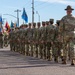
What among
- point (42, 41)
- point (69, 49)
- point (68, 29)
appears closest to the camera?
point (68, 29)

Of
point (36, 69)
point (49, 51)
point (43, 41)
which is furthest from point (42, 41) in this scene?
point (36, 69)

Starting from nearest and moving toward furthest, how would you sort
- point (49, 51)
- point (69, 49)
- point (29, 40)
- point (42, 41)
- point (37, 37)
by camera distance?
point (69, 49)
point (49, 51)
point (42, 41)
point (37, 37)
point (29, 40)

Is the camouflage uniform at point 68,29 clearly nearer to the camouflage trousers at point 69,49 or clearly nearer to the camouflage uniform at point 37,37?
the camouflage trousers at point 69,49

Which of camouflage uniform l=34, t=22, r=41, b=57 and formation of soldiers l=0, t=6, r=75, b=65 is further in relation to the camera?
camouflage uniform l=34, t=22, r=41, b=57

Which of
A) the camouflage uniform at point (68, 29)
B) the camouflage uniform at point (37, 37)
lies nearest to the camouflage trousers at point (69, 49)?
the camouflage uniform at point (68, 29)

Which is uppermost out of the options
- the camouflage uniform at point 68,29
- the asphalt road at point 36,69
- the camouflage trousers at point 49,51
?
the camouflage uniform at point 68,29

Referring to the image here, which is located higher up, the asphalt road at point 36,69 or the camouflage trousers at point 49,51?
the camouflage trousers at point 49,51

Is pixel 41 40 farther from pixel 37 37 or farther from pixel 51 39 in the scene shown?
pixel 51 39

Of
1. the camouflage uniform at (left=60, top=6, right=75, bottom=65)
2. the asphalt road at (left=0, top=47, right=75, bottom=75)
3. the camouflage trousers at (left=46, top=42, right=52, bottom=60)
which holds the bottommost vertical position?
the asphalt road at (left=0, top=47, right=75, bottom=75)

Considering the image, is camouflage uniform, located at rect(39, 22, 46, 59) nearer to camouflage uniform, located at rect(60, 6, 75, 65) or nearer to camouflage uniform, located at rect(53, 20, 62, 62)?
camouflage uniform, located at rect(53, 20, 62, 62)

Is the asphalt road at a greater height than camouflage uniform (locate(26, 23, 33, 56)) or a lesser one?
lesser

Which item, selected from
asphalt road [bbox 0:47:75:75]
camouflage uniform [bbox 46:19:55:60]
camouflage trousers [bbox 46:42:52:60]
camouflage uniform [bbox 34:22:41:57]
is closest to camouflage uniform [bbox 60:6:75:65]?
asphalt road [bbox 0:47:75:75]

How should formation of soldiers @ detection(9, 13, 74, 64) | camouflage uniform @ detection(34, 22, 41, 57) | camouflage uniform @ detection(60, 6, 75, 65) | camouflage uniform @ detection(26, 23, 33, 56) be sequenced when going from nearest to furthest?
1. camouflage uniform @ detection(60, 6, 75, 65)
2. formation of soldiers @ detection(9, 13, 74, 64)
3. camouflage uniform @ detection(34, 22, 41, 57)
4. camouflage uniform @ detection(26, 23, 33, 56)

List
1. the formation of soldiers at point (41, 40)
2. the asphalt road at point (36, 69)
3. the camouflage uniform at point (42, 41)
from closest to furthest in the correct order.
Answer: the asphalt road at point (36, 69) < the formation of soldiers at point (41, 40) < the camouflage uniform at point (42, 41)
